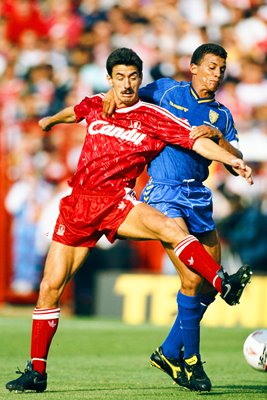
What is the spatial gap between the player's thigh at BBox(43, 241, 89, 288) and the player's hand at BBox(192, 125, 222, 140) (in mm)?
1189

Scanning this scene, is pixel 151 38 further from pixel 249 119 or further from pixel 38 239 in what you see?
pixel 38 239

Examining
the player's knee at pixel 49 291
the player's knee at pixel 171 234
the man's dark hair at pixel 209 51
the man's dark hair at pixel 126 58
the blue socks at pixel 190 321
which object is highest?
the man's dark hair at pixel 209 51

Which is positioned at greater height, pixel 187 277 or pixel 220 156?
pixel 220 156

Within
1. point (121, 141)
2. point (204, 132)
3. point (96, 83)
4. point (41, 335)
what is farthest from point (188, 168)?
point (96, 83)

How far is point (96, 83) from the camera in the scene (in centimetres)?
1762

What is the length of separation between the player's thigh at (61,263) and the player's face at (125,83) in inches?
46.4

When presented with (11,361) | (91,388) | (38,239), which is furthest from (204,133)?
(38,239)

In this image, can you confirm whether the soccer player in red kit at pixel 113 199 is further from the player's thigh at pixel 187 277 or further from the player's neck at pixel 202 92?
the player's neck at pixel 202 92

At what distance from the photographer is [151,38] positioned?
1859 cm

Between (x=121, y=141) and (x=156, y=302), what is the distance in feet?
25.5

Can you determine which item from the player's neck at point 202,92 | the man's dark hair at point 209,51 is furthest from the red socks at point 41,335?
the man's dark hair at point 209,51

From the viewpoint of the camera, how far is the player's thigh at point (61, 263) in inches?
284

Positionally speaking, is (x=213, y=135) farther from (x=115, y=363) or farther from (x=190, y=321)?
(x=115, y=363)

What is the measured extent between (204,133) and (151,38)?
1160cm
